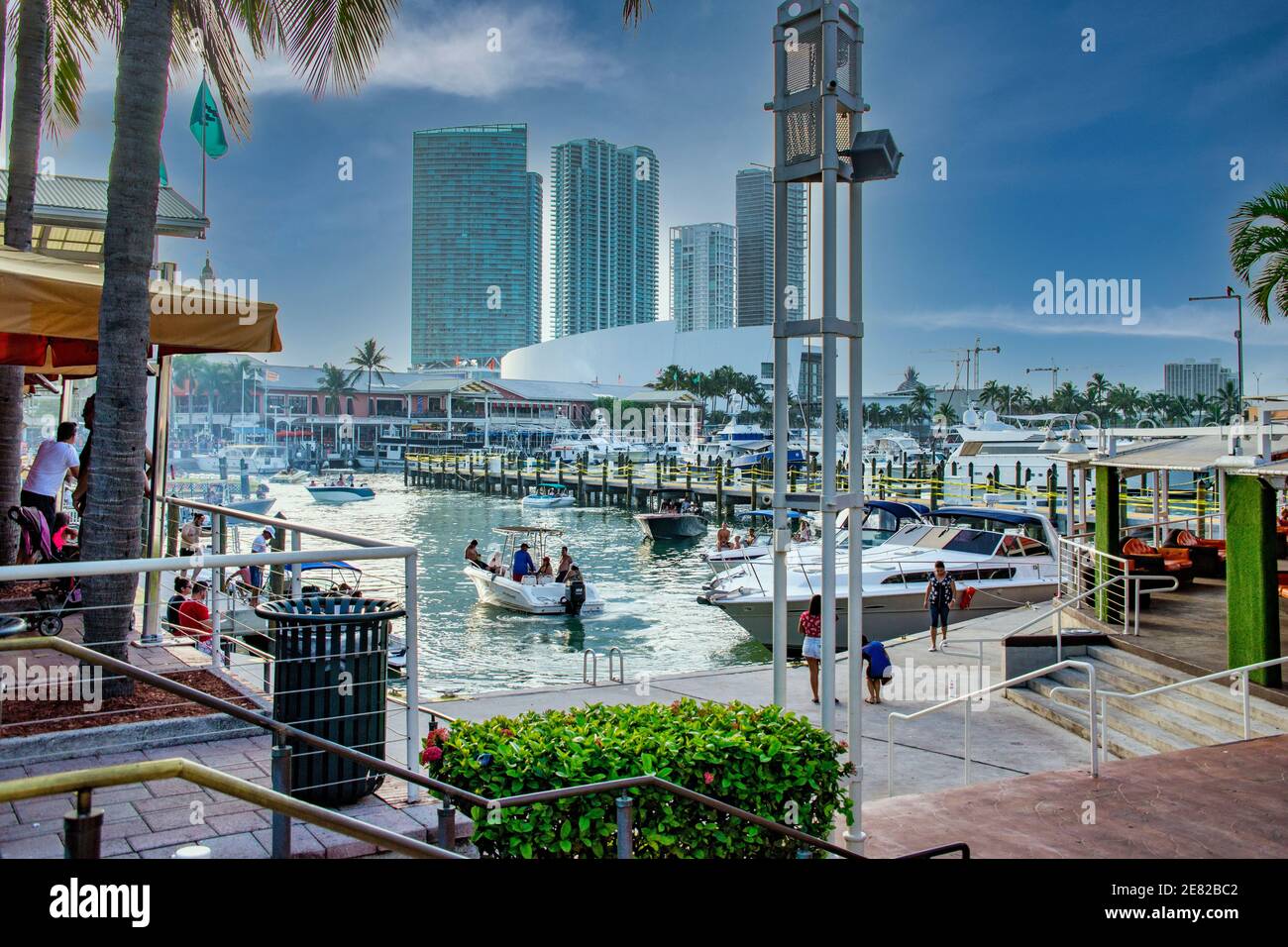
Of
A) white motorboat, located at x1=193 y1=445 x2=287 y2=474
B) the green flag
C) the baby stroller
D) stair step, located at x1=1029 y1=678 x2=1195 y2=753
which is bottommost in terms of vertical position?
stair step, located at x1=1029 y1=678 x2=1195 y2=753

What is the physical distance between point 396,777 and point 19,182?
9588 mm

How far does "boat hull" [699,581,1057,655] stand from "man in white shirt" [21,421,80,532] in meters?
15.2

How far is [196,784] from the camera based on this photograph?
118 inches

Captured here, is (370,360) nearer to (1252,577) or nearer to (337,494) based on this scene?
(337,494)

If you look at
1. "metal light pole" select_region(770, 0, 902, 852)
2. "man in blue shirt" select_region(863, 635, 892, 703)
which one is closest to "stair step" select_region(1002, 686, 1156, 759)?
"man in blue shirt" select_region(863, 635, 892, 703)

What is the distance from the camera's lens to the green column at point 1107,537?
14.7m

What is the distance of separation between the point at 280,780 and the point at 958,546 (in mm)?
22428

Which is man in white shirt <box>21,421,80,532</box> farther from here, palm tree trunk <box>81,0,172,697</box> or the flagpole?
the flagpole

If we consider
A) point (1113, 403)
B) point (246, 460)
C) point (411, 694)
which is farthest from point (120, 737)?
point (1113, 403)

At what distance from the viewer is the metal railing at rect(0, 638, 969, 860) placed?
381 cm
